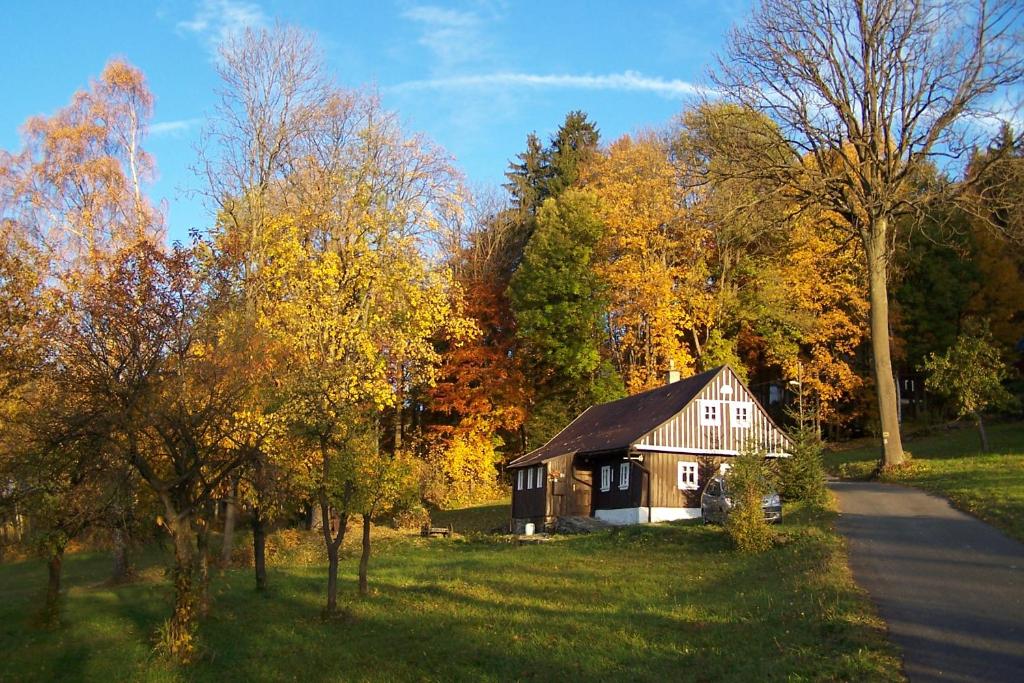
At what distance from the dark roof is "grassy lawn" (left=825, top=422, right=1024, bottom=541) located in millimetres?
6367

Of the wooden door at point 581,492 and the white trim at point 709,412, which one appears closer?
the white trim at point 709,412

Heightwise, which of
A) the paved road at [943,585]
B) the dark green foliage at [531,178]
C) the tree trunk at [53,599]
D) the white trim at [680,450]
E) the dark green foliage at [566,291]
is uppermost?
the dark green foliage at [531,178]

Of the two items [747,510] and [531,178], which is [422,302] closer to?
[747,510]

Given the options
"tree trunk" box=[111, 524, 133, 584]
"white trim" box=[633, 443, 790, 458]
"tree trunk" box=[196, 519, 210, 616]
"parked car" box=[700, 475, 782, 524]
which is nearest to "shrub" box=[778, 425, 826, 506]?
"parked car" box=[700, 475, 782, 524]

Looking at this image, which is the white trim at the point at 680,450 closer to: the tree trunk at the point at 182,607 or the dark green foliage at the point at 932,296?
the tree trunk at the point at 182,607

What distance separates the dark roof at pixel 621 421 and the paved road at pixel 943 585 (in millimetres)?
11755

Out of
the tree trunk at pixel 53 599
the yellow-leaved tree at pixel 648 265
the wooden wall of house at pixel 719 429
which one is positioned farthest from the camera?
the yellow-leaved tree at pixel 648 265

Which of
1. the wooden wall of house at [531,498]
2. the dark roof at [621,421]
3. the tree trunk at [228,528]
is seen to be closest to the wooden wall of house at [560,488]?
the wooden wall of house at [531,498]

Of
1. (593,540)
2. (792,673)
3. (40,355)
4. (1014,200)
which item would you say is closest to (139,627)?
(40,355)

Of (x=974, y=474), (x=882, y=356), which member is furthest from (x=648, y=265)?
(x=974, y=474)

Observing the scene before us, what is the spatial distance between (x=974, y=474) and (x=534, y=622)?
15.9 meters

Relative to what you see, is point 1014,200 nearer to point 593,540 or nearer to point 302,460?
point 593,540

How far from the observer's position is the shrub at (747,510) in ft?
66.5

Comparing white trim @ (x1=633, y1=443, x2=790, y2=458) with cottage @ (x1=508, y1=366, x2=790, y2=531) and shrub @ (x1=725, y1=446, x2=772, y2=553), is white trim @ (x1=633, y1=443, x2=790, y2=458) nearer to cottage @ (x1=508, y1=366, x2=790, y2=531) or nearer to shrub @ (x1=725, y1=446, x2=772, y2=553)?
cottage @ (x1=508, y1=366, x2=790, y2=531)
